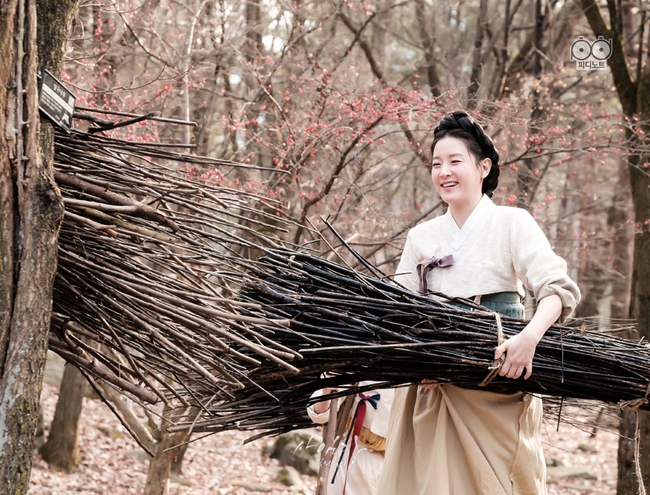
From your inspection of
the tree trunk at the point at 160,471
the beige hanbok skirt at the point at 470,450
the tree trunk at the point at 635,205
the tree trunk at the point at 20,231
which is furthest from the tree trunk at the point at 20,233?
the tree trunk at the point at 635,205

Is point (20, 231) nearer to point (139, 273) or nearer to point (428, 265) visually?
point (139, 273)

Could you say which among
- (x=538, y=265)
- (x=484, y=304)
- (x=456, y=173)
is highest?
(x=456, y=173)

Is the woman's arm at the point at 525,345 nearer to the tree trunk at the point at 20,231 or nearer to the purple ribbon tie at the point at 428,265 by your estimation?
the purple ribbon tie at the point at 428,265

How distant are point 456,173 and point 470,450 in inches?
33.7

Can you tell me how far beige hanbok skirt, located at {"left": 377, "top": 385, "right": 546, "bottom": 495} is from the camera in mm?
2104

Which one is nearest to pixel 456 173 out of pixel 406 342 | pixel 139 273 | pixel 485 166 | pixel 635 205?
pixel 485 166

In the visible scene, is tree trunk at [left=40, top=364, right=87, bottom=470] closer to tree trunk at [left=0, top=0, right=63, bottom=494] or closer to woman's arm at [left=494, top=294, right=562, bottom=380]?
tree trunk at [left=0, top=0, right=63, bottom=494]

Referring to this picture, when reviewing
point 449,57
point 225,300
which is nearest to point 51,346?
point 225,300

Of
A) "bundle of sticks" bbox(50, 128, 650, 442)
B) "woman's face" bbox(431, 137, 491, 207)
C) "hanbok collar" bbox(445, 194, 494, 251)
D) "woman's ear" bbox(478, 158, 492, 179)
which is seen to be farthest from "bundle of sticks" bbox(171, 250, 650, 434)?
"woman's ear" bbox(478, 158, 492, 179)

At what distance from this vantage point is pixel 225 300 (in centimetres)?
180

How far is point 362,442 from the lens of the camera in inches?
135

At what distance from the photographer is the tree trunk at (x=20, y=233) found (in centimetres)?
172

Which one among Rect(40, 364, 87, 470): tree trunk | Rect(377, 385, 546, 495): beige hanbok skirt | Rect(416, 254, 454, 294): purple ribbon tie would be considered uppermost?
Rect(416, 254, 454, 294): purple ribbon tie

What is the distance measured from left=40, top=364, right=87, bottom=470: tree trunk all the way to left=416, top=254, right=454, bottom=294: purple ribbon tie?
17.2ft
